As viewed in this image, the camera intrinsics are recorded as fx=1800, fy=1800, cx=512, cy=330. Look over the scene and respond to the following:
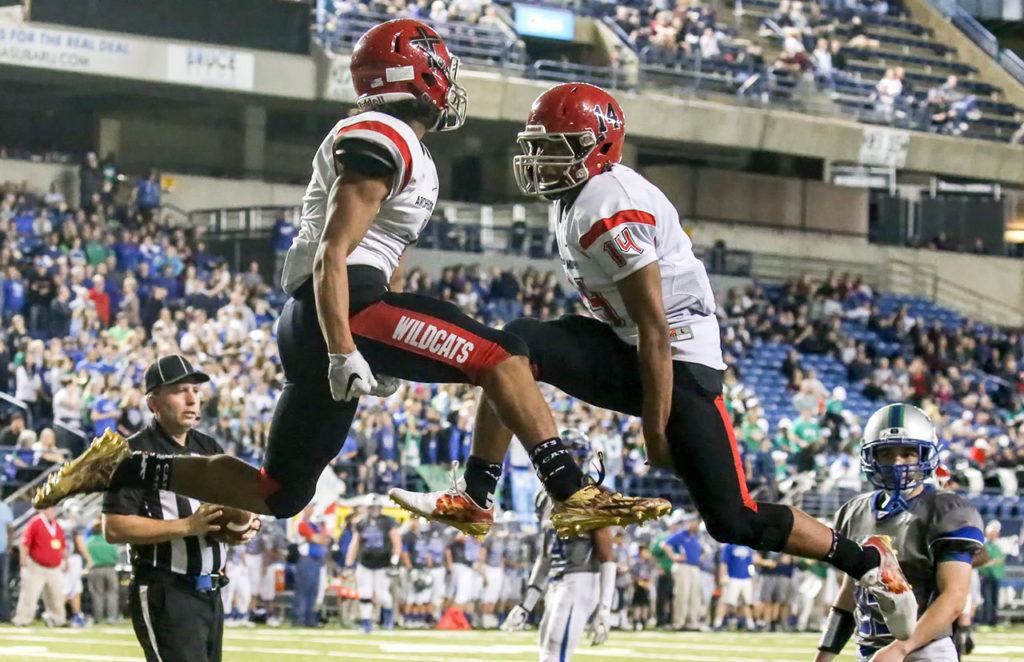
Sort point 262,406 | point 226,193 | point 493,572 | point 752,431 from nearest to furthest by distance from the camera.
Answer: point 262,406, point 493,572, point 752,431, point 226,193

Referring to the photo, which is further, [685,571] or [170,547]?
[685,571]

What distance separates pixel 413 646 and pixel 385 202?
9880 mm

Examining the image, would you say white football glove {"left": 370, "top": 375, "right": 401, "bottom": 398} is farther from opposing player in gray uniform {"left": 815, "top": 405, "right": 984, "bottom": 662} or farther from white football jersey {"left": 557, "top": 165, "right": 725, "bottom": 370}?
opposing player in gray uniform {"left": 815, "top": 405, "right": 984, "bottom": 662}

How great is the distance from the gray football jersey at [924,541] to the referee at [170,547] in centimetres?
240

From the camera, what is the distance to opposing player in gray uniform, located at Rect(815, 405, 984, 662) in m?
6.13

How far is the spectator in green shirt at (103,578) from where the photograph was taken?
1636cm

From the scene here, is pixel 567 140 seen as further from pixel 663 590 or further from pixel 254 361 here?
pixel 663 590

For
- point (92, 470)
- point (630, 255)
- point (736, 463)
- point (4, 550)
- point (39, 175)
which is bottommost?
point (4, 550)

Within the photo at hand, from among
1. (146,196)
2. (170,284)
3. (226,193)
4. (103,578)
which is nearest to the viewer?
(103,578)

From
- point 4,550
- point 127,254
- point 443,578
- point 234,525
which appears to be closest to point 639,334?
point 234,525

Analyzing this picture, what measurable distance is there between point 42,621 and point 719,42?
1861cm

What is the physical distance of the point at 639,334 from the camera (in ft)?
19.1

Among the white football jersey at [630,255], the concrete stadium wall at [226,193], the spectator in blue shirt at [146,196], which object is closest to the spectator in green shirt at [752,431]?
the spectator in blue shirt at [146,196]

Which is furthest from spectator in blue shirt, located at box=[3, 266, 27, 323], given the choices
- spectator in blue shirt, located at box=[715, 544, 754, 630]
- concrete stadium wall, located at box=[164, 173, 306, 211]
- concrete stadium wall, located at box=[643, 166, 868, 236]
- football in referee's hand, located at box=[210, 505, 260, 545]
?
concrete stadium wall, located at box=[643, 166, 868, 236]
